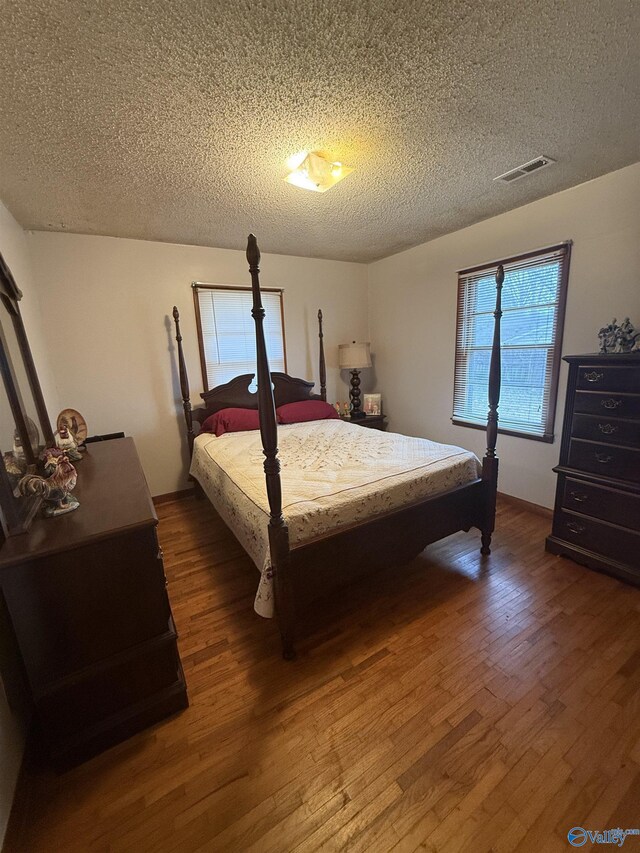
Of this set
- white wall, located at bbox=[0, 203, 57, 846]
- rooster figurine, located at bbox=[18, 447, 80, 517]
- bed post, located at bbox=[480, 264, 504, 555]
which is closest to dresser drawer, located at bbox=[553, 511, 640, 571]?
bed post, located at bbox=[480, 264, 504, 555]

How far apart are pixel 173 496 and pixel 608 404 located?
3.63 meters

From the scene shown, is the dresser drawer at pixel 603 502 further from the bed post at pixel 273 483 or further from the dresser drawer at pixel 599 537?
the bed post at pixel 273 483

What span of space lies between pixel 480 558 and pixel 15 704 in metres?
2.46

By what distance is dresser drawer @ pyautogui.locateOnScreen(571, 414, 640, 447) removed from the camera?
189cm

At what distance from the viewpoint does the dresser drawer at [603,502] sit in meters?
1.92

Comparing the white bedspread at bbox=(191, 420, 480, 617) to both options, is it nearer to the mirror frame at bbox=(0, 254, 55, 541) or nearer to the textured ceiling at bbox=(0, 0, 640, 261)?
the mirror frame at bbox=(0, 254, 55, 541)

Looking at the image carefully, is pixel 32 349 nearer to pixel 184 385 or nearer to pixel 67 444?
pixel 67 444

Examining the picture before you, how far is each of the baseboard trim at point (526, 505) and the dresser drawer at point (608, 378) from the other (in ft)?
4.00

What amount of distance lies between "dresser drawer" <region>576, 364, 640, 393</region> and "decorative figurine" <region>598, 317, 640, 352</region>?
249 mm

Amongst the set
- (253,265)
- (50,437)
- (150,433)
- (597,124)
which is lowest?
(150,433)

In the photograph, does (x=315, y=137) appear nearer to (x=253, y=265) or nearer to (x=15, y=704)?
(x=253, y=265)

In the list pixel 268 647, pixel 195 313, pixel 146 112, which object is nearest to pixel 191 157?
pixel 146 112

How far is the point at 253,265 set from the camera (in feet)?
4.28

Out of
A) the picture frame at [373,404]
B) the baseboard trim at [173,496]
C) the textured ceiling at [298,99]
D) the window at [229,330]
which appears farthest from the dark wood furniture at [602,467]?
the baseboard trim at [173,496]
